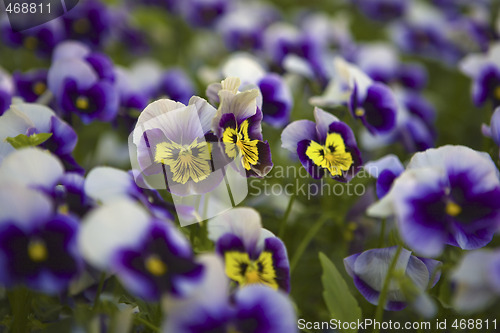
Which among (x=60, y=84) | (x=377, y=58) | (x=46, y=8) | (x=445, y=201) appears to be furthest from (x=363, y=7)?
(x=445, y=201)

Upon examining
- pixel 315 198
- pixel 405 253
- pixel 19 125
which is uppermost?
pixel 19 125

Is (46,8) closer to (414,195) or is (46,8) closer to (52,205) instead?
(52,205)

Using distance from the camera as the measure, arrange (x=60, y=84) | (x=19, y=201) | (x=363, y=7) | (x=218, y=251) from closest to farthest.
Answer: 1. (x=19, y=201)
2. (x=218, y=251)
3. (x=60, y=84)
4. (x=363, y=7)

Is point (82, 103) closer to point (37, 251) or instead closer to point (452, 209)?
point (37, 251)

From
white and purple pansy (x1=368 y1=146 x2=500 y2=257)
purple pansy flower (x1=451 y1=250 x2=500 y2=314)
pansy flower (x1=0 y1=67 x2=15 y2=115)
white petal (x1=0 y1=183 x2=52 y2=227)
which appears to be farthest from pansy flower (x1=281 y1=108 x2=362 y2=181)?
pansy flower (x1=0 y1=67 x2=15 y2=115)

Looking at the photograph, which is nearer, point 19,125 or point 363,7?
point 19,125

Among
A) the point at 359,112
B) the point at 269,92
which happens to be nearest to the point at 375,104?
the point at 359,112

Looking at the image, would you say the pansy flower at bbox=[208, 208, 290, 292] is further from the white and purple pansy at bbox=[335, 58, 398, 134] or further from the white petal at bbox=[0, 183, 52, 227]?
the white and purple pansy at bbox=[335, 58, 398, 134]

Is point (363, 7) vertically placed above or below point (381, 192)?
below
